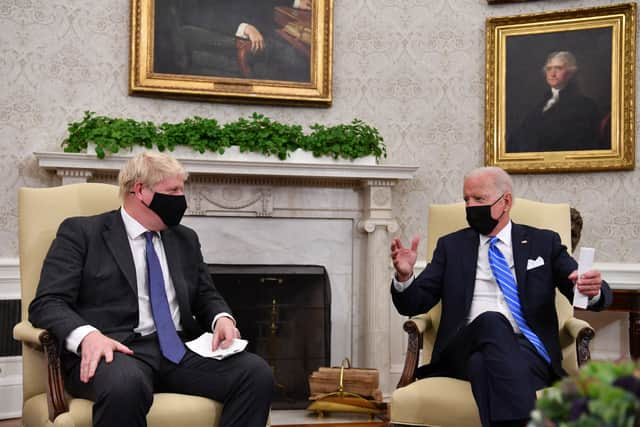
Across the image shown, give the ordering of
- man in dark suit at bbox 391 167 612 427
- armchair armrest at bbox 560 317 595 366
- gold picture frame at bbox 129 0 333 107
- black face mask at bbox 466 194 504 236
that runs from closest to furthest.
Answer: man in dark suit at bbox 391 167 612 427 → armchair armrest at bbox 560 317 595 366 → black face mask at bbox 466 194 504 236 → gold picture frame at bbox 129 0 333 107

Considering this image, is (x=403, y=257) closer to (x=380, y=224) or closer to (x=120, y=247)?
(x=120, y=247)

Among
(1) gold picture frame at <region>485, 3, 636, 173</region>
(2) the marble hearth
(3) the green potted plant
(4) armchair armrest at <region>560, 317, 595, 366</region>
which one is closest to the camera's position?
(3) the green potted plant

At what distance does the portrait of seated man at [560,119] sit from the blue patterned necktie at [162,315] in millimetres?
3605

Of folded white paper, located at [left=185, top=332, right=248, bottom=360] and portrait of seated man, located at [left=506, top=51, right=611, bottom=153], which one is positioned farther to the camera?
portrait of seated man, located at [left=506, top=51, right=611, bottom=153]

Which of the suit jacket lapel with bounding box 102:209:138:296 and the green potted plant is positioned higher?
the suit jacket lapel with bounding box 102:209:138:296

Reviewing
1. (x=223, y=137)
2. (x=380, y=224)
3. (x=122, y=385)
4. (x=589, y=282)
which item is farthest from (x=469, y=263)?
(x=223, y=137)

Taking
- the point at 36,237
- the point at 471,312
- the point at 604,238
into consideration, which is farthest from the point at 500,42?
the point at 36,237

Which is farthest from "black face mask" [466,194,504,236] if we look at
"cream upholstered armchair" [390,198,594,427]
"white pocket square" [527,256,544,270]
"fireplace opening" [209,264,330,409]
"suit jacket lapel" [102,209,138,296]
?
"fireplace opening" [209,264,330,409]

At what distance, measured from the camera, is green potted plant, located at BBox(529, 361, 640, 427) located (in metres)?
1.42

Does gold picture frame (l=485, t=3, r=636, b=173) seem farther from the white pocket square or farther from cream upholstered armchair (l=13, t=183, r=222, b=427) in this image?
cream upholstered armchair (l=13, t=183, r=222, b=427)

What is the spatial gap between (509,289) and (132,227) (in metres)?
1.75

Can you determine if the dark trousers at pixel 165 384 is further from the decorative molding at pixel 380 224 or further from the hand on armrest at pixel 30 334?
the decorative molding at pixel 380 224

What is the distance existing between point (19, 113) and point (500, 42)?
12.1 feet

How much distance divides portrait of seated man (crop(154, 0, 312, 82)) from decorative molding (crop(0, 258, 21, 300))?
1758 millimetres
